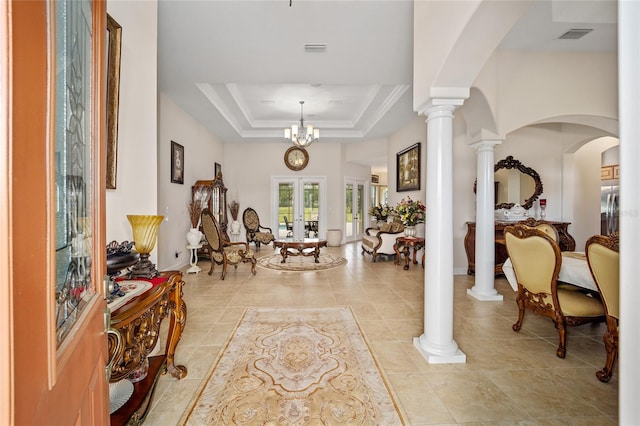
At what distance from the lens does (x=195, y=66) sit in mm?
3783

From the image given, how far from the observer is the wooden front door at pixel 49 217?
40 centimetres

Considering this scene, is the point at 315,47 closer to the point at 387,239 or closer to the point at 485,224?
the point at 485,224

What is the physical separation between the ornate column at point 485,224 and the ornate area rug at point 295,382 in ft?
6.83

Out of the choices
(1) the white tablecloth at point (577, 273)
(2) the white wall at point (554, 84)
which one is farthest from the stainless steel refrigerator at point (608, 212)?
(1) the white tablecloth at point (577, 273)

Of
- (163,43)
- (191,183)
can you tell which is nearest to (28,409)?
(163,43)

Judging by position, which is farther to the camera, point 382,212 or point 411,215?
point 382,212

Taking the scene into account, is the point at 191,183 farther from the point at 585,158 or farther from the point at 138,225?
the point at 585,158

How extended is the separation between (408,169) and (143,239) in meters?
6.09

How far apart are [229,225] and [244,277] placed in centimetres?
358

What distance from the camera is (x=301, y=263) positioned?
6055 mm

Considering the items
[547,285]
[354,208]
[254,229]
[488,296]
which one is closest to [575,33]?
[547,285]

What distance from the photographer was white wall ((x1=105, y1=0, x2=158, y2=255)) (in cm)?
216

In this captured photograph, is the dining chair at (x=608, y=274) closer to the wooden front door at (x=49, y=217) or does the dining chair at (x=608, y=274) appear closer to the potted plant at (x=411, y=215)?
the wooden front door at (x=49, y=217)

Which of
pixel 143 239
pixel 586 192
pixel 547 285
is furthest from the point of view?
pixel 586 192
